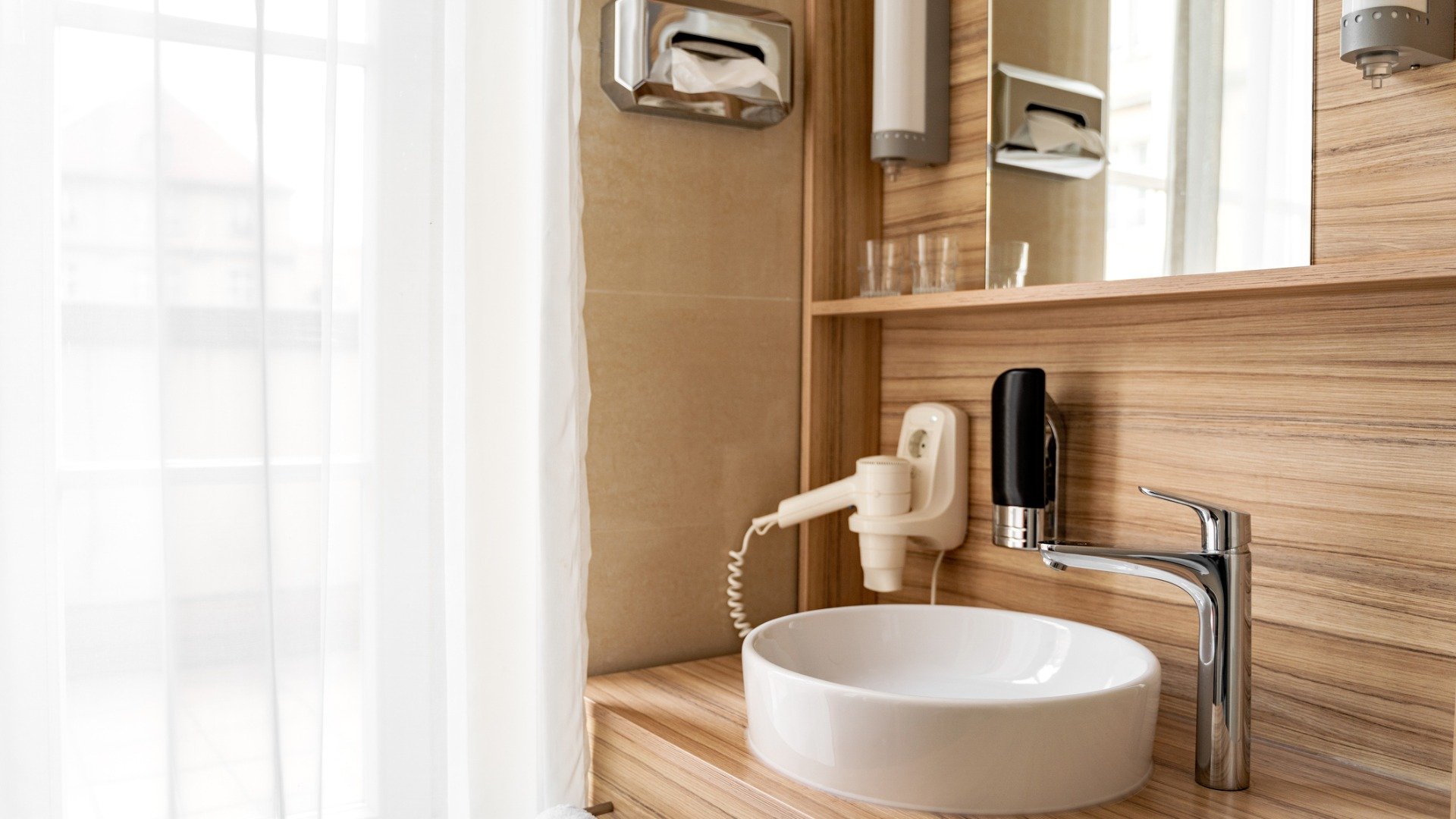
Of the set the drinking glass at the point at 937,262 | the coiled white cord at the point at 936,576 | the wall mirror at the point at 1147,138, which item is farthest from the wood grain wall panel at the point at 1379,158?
the coiled white cord at the point at 936,576

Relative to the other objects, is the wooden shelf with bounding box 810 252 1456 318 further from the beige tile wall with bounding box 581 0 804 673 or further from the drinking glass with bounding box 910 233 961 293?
the beige tile wall with bounding box 581 0 804 673

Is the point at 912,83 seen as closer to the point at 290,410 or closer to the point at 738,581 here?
the point at 738,581

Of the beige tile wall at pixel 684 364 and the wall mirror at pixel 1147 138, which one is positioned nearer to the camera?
the wall mirror at pixel 1147 138

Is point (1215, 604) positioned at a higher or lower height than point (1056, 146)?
lower

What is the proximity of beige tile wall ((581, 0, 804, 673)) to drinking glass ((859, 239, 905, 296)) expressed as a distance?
128 millimetres

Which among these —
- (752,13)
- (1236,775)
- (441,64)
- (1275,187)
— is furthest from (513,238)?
(1236,775)

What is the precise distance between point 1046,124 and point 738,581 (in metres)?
0.72

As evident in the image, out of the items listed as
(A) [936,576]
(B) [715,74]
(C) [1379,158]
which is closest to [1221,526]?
(C) [1379,158]

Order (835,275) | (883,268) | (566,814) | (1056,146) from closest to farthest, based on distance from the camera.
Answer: (566,814)
(1056,146)
(883,268)
(835,275)

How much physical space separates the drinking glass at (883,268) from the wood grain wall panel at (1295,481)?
141 millimetres

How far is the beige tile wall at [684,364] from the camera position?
4.44 ft

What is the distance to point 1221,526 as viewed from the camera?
99 centimetres

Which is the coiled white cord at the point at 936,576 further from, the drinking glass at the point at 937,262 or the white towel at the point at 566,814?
the white towel at the point at 566,814

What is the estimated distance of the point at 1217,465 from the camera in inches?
45.0
